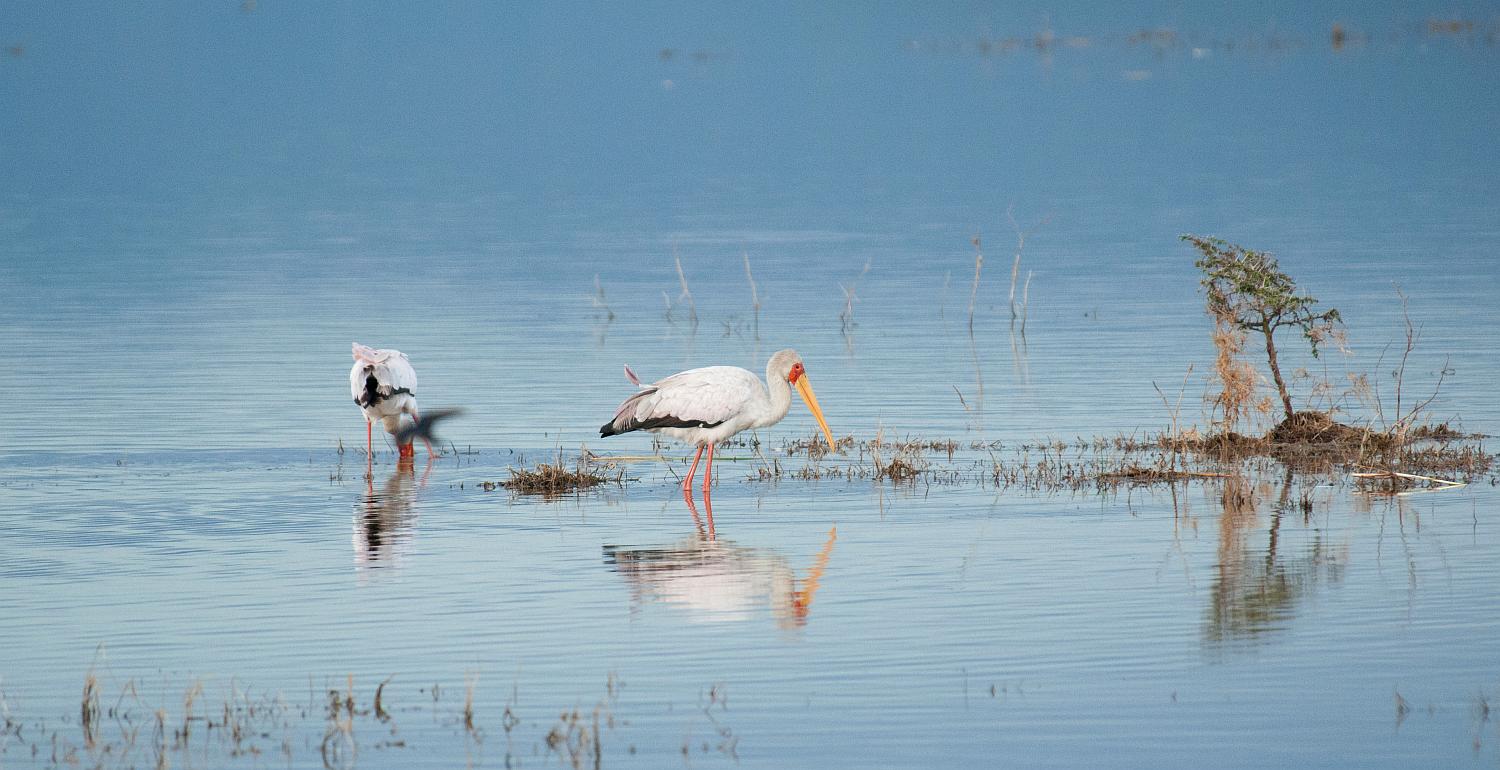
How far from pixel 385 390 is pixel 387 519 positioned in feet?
9.78

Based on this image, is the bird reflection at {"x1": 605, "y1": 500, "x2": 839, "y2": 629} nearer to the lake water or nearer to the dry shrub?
the lake water

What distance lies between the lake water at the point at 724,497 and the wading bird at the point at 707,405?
0.47 m

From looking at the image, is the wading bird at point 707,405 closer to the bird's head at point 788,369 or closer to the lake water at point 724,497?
the bird's head at point 788,369

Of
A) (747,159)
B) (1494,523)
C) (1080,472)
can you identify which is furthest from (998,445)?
(747,159)

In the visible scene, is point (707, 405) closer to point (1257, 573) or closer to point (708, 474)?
point (708, 474)

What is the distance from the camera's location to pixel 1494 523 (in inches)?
544

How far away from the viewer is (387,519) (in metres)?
15.1

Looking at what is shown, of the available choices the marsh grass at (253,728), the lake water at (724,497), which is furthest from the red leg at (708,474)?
the marsh grass at (253,728)

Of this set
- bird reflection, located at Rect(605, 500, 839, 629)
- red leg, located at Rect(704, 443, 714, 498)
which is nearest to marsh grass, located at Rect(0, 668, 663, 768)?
bird reflection, located at Rect(605, 500, 839, 629)

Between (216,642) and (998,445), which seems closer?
(216,642)

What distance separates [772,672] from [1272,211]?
110 ft

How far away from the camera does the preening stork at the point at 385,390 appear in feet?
59.0

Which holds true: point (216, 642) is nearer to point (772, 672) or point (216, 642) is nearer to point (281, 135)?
point (772, 672)

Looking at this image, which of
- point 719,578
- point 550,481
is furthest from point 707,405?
point 719,578
